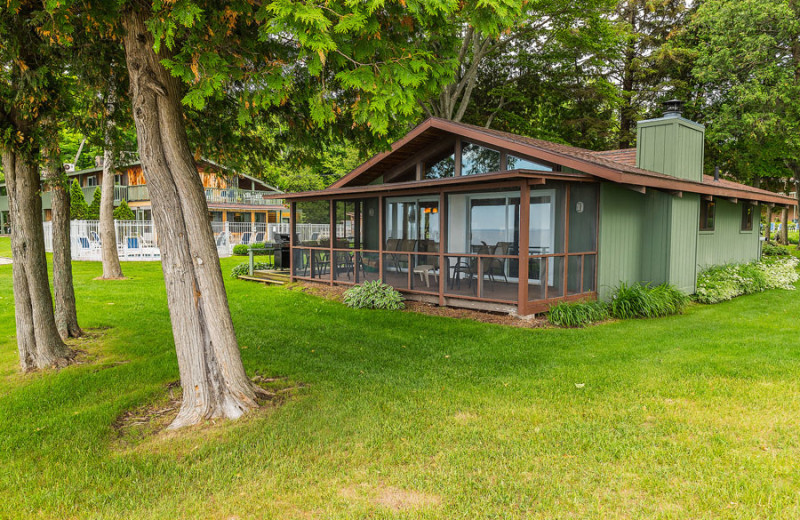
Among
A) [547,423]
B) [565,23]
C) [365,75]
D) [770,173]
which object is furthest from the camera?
[770,173]

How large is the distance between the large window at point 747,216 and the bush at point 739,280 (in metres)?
1.09

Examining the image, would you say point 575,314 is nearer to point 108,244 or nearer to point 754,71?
point 108,244

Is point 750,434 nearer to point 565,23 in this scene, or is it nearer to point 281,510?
point 281,510

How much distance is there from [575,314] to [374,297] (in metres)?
3.85

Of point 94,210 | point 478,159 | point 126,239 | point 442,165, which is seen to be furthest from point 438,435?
point 94,210

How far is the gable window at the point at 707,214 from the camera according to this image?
11859 millimetres

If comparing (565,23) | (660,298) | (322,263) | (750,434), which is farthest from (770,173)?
(750,434)

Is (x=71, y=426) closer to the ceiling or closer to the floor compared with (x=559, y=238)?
closer to the floor

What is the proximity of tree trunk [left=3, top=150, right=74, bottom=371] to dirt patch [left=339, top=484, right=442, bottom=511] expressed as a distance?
15.7ft

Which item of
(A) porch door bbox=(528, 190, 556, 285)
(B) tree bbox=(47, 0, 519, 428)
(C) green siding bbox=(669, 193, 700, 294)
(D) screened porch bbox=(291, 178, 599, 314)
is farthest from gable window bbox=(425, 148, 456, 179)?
(B) tree bbox=(47, 0, 519, 428)

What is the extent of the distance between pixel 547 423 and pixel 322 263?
353 inches

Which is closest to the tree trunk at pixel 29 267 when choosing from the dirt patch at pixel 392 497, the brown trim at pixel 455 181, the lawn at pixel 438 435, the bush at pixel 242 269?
the lawn at pixel 438 435

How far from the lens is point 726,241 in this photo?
523 inches

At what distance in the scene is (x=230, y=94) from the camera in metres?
5.99
